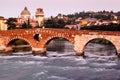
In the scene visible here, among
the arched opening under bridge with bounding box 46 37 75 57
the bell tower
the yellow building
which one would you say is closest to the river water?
the arched opening under bridge with bounding box 46 37 75 57

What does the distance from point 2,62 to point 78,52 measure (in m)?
11.2

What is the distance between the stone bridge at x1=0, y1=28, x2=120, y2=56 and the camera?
47.1m

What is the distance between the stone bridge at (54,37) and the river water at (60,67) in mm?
1956

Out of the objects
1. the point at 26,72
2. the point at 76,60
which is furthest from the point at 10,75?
the point at 76,60

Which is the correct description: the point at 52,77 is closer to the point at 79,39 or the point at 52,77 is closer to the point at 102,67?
the point at 102,67

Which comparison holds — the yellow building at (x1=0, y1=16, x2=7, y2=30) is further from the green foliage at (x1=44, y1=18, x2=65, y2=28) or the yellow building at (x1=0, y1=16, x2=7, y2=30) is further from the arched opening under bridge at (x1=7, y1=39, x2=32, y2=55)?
the arched opening under bridge at (x1=7, y1=39, x2=32, y2=55)

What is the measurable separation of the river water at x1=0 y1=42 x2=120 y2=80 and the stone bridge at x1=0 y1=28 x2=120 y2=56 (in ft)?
6.42

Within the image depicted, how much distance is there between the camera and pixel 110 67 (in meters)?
39.1

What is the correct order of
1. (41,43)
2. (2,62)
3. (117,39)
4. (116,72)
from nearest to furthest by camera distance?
(116,72), (2,62), (117,39), (41,43)

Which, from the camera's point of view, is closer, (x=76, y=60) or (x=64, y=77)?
(x=64, y=77)

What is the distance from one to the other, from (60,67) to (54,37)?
12.2m

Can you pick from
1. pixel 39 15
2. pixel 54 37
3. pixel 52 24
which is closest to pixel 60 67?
pixel 54 37

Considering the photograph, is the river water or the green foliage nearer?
the river water

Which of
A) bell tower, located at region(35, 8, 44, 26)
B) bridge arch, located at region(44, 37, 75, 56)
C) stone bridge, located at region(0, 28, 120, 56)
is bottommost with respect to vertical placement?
bridge arch, located at region(44, 37, 75, 56)
